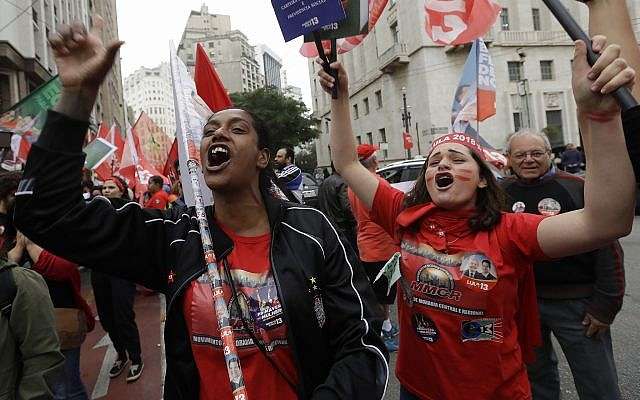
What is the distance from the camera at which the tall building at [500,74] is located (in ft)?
104

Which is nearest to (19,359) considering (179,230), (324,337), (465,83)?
(179,230)

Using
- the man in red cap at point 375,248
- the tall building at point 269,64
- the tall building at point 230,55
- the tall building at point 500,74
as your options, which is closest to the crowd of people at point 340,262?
the man in red cap at point 375,248

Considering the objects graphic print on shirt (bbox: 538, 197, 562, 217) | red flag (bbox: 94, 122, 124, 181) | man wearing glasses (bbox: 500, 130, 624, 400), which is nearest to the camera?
man wearing glasses (bbox: 500, 130, 624, 400)

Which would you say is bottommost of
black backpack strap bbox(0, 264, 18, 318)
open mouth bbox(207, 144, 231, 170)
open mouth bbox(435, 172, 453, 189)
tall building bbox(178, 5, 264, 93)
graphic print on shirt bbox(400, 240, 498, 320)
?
graphic print on shirt bbox(400, 240, 498, 320)

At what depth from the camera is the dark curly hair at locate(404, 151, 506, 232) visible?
6.72ft

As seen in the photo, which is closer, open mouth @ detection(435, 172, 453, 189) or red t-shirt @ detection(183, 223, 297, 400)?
red t-shirt @ detection(183, 223, 297, 400)

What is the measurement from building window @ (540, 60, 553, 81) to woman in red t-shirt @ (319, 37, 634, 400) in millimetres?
36769

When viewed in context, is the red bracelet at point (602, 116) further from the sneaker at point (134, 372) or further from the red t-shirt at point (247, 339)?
the sneaker at point (134, 372)

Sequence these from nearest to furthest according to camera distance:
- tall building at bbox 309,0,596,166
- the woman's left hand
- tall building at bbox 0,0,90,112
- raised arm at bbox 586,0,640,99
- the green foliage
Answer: the woman's left hand < raised arm at bbox 586,0,640,99 < tall building at bbox 0,0,90,112 < tall building at bbox 309,0,596,166 < the green foliage

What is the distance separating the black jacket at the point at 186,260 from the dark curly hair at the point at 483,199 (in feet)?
2.10

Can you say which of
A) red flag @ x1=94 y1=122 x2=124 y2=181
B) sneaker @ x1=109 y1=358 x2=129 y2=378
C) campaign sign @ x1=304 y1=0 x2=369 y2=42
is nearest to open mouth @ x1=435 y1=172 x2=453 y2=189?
campaign sign @ x1=304 y1=0 x2=369 y2=42

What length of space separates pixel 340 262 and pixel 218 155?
0.63m

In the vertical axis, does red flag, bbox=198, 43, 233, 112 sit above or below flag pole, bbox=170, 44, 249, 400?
above

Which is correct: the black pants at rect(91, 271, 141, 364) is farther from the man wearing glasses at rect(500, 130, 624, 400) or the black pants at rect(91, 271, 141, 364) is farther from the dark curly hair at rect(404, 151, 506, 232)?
the man wearing glasses at rect(500, 130, 624, 400)
